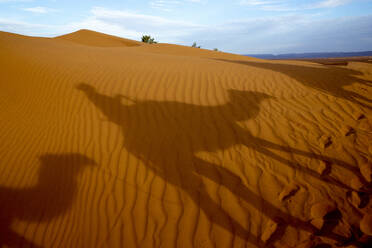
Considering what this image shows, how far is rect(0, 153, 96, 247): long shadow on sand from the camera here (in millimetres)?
2637

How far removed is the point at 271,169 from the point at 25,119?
495 centimetres

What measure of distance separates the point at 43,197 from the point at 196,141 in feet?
8.06

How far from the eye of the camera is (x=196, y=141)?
3660mm

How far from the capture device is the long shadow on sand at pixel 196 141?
2.64 m

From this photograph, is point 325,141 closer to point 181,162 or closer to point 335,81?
point 181,162

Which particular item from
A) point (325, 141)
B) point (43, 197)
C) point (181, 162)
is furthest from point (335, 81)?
point (43, 197)

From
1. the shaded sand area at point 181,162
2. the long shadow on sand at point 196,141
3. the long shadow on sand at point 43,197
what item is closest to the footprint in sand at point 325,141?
the shaded sand area at point 181,162

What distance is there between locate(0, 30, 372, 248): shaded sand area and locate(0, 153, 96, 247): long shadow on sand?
0.02 m

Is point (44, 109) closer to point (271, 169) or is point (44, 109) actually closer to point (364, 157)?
point (271, 169)

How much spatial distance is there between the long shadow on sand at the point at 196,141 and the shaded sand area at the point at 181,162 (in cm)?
2

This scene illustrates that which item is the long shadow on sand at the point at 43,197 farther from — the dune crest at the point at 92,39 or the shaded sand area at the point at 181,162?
the dune crest at the point at 92,39

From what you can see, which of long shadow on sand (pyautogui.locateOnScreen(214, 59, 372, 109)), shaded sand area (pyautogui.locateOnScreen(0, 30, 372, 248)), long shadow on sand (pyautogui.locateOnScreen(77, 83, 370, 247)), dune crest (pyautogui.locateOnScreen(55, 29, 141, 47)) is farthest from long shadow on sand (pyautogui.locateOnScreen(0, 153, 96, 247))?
dune crest (pyautogui.locateOnScreen(55, 29, 141, 47))

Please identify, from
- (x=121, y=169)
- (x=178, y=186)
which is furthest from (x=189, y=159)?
(x=121, y=169)

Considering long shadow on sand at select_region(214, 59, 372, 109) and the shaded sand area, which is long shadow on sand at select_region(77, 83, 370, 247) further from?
long shadow on sand at select_region(214, 59, 372, 109)
